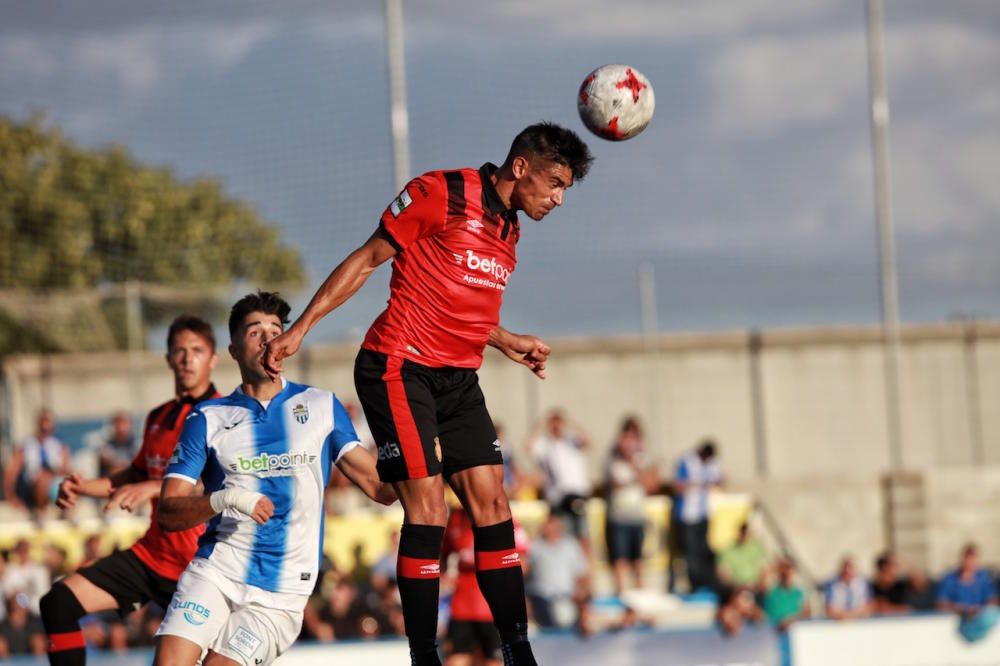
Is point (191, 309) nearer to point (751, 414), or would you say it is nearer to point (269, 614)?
point (751, 414)

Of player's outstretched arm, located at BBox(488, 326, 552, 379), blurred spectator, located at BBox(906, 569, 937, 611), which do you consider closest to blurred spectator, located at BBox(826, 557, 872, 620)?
blurred spectator, located at BBox(906, 569, 937, 611)

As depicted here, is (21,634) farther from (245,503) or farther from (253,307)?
(245,503)

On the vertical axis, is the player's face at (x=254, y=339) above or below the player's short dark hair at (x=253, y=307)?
below

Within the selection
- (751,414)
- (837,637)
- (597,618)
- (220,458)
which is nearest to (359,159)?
(751,414)

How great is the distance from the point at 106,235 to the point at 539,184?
18.4 m

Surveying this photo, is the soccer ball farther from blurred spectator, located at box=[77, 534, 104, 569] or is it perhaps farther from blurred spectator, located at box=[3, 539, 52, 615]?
blurred spectator, located at box=[3, 539, 52, 615]

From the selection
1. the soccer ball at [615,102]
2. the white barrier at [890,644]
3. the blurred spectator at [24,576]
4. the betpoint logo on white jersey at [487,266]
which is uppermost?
the soccer ball at [615,102]

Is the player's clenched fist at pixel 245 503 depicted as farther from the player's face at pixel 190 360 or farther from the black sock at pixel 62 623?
the black sock at pixel 62 623

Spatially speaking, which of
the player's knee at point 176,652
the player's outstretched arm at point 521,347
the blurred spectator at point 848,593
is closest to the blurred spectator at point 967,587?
the blurred spectator at point 848,593

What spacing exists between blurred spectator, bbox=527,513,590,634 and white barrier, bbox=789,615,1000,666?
258 centimetres

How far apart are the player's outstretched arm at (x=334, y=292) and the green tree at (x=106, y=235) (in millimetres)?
15417

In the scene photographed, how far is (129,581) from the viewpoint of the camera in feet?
27.0

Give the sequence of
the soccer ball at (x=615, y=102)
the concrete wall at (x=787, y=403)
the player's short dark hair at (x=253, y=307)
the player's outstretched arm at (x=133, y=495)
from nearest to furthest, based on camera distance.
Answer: the soccer ball at (x=615, y=102), the player's short dark hair at (x=253, y=307), the player's outstretched arm at (x=133, y=495), the concrete wall at (x=787, y=403)

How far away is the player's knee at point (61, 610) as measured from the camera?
8.09 meters
